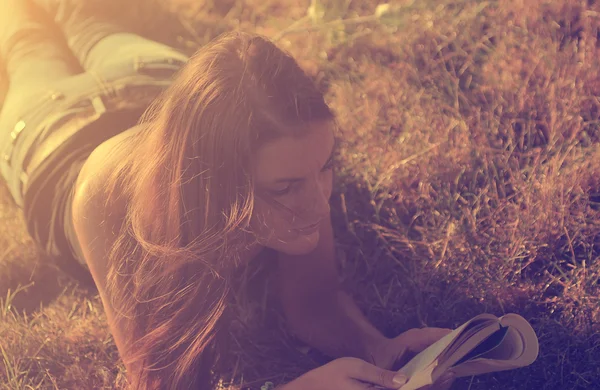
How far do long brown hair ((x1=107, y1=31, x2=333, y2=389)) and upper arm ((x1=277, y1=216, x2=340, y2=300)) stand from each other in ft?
1.38

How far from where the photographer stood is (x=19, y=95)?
251 cm

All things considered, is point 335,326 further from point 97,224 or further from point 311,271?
point 97,224

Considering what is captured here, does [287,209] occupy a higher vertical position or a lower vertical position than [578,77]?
higher

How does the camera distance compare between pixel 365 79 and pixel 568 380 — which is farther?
pixel 365 79

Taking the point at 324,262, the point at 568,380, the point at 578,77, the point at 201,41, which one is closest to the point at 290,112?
the point at 324,262

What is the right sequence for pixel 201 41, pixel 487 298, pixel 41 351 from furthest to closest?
pixel 201 41 < pixel 41 351 < pixel 487 298

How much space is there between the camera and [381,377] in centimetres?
156

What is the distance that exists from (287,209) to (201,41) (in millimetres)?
1973

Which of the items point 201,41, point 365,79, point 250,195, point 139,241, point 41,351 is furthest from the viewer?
point 201,41

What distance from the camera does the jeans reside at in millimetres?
2174

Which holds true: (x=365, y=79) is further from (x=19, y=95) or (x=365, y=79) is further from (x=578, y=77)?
(x=19, y=95)

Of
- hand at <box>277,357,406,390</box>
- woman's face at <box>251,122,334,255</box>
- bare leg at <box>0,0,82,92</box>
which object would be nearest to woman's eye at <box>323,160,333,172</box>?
woman's face at <box>251,122,334,255</box>

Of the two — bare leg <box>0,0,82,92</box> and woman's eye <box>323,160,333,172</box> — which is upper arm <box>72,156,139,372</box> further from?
bare leg <box>0,0,82,92</box>

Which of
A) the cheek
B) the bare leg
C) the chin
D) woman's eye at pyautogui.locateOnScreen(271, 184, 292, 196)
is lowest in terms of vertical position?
the chin
